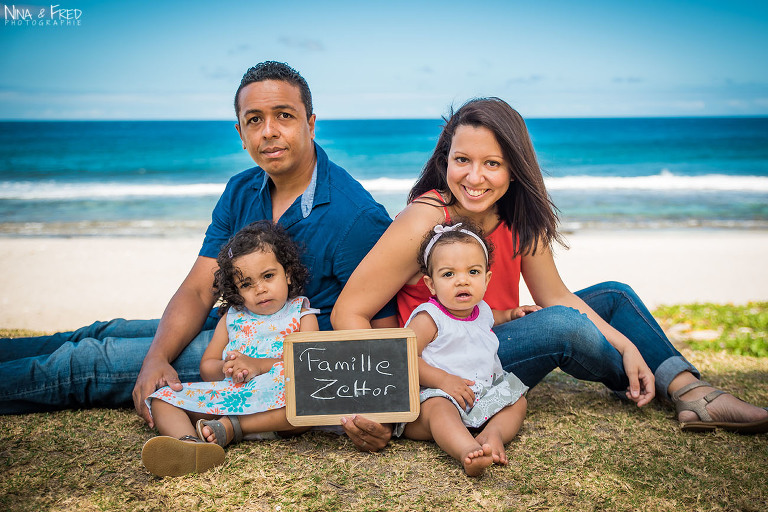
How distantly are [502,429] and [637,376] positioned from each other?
801 mm

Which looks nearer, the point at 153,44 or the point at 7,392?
the point at 7,392

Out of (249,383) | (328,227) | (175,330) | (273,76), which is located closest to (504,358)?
(328,227)

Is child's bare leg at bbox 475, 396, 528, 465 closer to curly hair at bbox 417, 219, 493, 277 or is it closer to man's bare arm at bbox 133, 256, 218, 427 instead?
curly hair at bbox 417, 219, 493, 277

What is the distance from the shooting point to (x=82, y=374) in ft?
9.96

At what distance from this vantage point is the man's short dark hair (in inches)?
117

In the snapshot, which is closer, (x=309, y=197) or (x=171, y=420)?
(x=171, y=420)

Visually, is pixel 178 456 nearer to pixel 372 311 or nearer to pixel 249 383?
pixel 249 383

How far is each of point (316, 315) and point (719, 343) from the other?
3216 millimetres

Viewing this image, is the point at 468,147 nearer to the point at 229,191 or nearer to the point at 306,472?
the point at 229,191

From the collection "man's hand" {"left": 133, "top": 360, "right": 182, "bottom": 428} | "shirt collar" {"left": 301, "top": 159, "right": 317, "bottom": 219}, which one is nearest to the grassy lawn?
"man's hand" {"left": 133, "top": 360, "right": 182, "bottom": 428}

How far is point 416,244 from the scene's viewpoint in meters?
2.74

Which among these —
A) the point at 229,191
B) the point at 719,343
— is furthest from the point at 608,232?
the point at 229,191

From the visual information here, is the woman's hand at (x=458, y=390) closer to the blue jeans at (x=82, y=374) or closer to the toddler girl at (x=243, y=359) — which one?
the toddler girl at (x=243, y=359)

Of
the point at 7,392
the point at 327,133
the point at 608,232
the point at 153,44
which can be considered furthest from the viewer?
the point at 327,133
